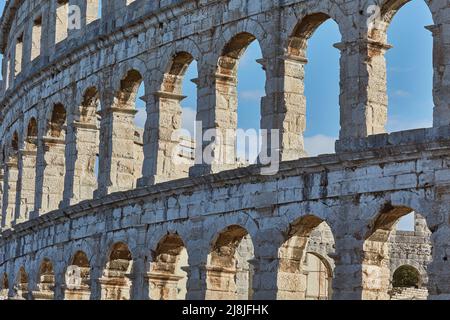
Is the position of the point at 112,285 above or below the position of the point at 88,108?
below

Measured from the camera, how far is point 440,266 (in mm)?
21375

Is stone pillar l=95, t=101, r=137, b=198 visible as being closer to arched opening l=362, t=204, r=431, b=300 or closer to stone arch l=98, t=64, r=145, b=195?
stone arch l=98, t=64, r=145, b=195

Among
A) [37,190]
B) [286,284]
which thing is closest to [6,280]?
[37,190]

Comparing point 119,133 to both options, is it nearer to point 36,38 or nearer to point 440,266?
point 36,38

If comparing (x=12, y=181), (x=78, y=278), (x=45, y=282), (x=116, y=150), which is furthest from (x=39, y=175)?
(x=116, y=150)

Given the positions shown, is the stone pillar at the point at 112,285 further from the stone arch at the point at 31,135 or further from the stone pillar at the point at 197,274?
the stone arch at the point at 31,135

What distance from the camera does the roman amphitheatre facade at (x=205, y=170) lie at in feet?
73.3

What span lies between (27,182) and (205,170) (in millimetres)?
9554

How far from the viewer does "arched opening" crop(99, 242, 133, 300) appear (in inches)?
1111

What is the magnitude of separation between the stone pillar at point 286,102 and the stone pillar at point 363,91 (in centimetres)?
123

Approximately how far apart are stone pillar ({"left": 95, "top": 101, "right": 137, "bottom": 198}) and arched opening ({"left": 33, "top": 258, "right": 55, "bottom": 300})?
147 inches

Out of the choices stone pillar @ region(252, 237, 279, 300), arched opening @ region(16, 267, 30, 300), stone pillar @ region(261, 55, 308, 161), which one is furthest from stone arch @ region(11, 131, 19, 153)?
stone pillar @ region(252, 237, 279, 300)
